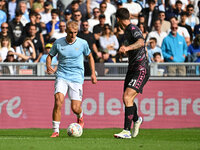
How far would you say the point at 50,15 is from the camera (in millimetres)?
19344

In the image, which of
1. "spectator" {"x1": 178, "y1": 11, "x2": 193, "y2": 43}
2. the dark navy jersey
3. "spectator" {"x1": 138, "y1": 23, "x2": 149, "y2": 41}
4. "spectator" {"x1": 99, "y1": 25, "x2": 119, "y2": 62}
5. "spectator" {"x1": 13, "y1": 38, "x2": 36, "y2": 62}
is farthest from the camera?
"spectator" {"x1": 178, "y1": 11, "x2": 193, "y2": 43}

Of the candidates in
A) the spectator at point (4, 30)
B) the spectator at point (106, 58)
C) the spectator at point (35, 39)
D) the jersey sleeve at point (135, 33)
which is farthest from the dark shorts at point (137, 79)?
the spectator at point (4, 30)

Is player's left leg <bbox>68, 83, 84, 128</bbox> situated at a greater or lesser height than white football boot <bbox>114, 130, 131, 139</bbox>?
greater

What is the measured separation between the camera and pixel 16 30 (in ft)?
59.5

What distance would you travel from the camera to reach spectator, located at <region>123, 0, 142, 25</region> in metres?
19.6

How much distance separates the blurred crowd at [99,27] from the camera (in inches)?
690

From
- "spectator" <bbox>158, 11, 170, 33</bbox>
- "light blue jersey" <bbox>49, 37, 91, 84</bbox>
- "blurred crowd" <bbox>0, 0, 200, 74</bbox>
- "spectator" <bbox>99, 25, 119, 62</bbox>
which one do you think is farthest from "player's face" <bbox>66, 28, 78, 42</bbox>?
"spectator" <bbox>158, 11, 170, 33</bbox>

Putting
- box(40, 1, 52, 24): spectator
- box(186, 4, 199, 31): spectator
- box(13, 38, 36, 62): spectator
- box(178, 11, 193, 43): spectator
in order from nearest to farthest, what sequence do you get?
box(13, 38, 36, 62): spectator
box(40, 1, 52, 24): spectator
box(178, 11, 193, 43): spectator
box(186, 4, 199, 31): spectator

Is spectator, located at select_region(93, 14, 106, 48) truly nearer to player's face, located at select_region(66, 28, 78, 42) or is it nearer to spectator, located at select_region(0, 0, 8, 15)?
spectator, located at select_region(0, 0, 8, 15)

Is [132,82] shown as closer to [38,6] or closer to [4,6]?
[4,6]

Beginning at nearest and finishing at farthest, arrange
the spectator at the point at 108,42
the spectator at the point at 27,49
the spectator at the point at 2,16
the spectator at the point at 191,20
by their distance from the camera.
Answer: the spectator at the point at 27,49, the spectator at the point at 108,42, the spectator at the point at 2,16, the spectator at the point at 191,20

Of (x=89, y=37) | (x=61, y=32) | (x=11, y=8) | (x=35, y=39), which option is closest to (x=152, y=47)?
(x=89, y=37)

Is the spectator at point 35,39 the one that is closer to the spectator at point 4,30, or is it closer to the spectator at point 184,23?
the spectator at point 4,30

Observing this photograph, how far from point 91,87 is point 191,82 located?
119 inches
